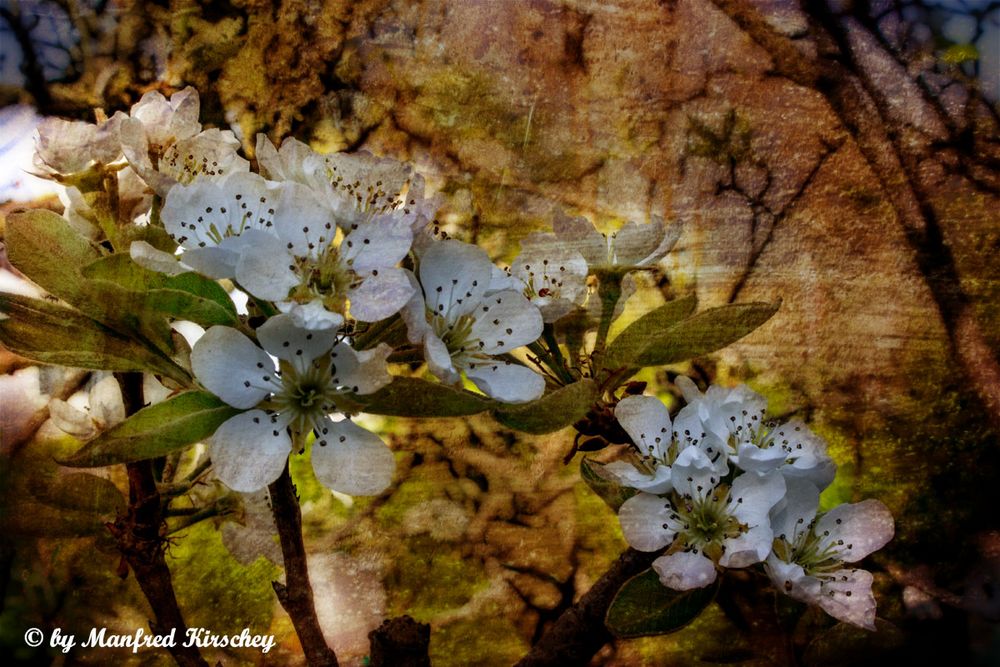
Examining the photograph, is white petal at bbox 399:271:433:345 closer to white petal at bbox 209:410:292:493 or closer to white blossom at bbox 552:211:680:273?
white petal at bbox 209:410:292:493

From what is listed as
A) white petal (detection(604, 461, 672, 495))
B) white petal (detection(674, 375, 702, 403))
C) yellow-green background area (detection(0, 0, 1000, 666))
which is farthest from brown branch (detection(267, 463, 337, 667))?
white petal (detection(674, 375, 702, 403))

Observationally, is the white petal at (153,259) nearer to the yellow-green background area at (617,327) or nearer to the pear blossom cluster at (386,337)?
the pear blossom cluster at (386,337)

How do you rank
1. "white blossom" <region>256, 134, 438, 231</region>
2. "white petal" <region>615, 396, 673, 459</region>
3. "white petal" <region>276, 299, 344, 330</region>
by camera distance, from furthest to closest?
"white petal" <region>615, 396, 673, 459</region> < "white blossom" <region>256, 134, 438, 231</region> < "white petal" <region>276, 299, 344, 330</region>

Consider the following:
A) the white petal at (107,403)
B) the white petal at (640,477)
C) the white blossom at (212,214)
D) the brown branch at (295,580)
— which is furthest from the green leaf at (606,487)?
the white petal at (107,403)

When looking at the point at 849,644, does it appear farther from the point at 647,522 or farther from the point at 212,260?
the point at 212,260

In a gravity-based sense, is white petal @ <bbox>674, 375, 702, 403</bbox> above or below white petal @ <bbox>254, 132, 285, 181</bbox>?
below

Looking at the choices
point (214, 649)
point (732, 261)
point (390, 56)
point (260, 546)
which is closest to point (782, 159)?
point (732, 261)

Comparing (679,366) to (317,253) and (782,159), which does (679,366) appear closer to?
(782,159)
